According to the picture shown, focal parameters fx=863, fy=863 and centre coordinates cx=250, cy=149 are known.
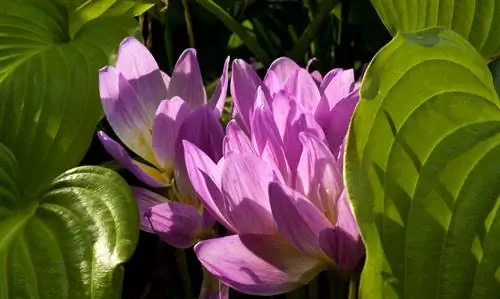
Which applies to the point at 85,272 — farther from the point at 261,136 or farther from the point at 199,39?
the point at 199,39

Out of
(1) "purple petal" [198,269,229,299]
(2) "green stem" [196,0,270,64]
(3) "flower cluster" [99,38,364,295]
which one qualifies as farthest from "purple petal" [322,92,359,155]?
(2) "green stem" [196,0,270,64]

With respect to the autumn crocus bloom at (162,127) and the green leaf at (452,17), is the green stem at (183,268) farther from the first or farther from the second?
the green leaf at (452,17)

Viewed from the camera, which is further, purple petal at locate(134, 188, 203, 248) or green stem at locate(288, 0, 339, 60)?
green stem at locate(288, 0, 339, 60)

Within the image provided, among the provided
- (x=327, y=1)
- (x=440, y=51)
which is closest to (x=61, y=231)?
(x=440, y=51)

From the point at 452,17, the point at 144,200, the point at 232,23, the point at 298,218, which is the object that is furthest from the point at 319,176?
the point at 232,23

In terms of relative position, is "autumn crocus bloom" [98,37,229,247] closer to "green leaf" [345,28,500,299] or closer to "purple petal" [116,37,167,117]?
"purple petal" [116,37,167,117]

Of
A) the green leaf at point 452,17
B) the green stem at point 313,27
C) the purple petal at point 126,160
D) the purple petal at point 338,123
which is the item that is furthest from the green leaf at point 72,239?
the green stem at point 313,27
